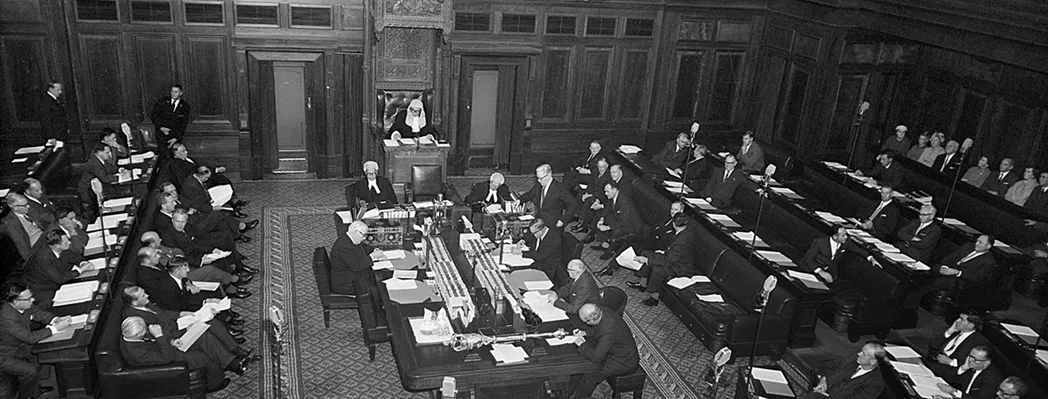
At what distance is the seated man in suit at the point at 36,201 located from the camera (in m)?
9.65

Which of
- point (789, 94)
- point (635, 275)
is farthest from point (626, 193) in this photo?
point (789, 94)

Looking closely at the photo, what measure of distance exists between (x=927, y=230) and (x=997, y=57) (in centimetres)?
298

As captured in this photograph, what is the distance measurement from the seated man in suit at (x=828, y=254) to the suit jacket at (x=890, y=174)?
346cm

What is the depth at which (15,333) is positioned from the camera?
22.6 ft

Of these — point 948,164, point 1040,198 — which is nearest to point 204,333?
point 1040,198

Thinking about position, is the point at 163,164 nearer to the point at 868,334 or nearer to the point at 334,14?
the point at 334,14

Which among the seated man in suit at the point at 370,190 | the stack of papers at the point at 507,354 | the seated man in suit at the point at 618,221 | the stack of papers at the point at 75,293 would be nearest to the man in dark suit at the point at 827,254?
the seated man in suit at the point at 618,221

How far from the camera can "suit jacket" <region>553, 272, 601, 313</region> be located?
26.8 ft

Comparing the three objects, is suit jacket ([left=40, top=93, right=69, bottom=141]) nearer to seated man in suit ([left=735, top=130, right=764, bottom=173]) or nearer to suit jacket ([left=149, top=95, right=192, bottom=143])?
suit jacket ([left=149, top=95, right=192, bottom=143])

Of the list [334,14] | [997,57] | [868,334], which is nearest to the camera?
[868,334]

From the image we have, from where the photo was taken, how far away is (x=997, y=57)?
11.4m

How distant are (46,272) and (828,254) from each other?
30.5ft

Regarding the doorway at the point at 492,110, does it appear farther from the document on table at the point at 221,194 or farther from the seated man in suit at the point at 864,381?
the seated man in suit at the point at 864,381

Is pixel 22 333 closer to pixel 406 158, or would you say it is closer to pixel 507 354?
pixel 507 354
